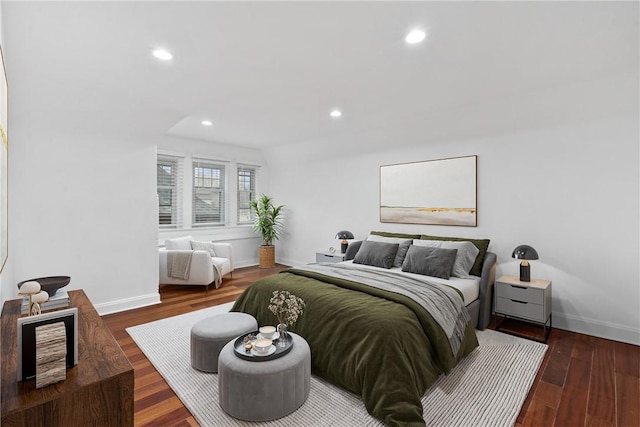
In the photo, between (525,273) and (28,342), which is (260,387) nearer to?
(28,342)

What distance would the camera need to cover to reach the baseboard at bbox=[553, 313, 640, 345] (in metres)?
3.06

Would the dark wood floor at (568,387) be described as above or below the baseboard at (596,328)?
below

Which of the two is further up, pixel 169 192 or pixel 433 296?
pixel 169 192

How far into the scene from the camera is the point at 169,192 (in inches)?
223

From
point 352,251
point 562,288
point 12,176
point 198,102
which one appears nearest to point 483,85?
point 562,288

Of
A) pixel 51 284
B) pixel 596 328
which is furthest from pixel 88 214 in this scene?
pixel 596 328

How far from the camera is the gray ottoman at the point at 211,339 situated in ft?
8.11

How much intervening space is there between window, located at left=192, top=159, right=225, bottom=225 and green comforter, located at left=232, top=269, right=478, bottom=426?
12.6 feet

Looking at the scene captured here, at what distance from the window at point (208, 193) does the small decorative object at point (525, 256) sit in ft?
17.0

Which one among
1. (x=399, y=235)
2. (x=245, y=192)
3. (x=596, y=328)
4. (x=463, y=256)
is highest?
(x=245, y=192)

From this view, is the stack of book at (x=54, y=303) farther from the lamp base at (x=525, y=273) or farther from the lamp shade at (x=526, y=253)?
the lamp base at (x=525, y=273)

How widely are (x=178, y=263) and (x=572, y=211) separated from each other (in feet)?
16.7

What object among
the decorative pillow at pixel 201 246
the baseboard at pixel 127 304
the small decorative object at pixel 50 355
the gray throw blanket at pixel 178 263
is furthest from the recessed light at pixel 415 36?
the decorative pillow at pixel 201 246

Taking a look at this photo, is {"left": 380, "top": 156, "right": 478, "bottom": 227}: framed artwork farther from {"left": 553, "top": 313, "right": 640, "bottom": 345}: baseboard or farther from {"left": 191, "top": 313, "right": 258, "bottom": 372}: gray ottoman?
{"left": 191, "top": 313, "right": 258, "bottom": 372}: gray ottoman
